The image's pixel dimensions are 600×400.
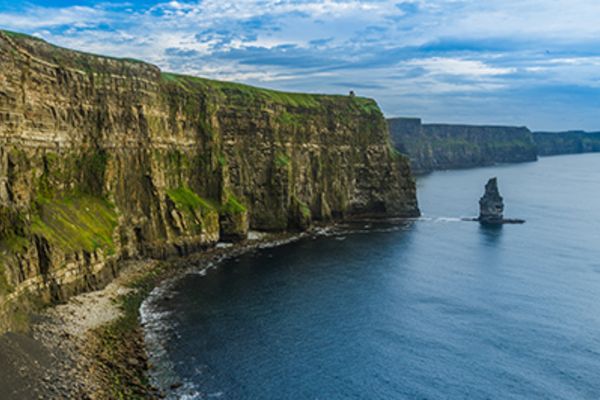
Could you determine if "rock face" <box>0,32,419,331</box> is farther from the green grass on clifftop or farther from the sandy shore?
the sandy shore

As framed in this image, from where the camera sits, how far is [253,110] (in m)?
141

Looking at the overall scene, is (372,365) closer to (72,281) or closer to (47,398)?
(47,398)

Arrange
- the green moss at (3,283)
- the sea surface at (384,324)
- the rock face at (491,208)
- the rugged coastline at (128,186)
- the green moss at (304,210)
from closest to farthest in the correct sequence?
the sea surface at (384,324) < the green moss at (3,283) < the rugged coastline at (128,186) < the green moss at (304,210) < the rock face at (491,208)

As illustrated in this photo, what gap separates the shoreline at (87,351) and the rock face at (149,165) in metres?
3.08

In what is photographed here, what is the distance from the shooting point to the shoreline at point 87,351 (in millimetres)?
51969

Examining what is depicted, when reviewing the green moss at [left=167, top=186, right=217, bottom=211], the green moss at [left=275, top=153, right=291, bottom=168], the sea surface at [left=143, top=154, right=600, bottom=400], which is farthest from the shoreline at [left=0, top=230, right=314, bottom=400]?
the green moss at [left=275, top=153, right=291, bottom=168]

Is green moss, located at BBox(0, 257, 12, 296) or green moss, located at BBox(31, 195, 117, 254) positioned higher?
green moss, located at BBox(31, 195, 117, 254)

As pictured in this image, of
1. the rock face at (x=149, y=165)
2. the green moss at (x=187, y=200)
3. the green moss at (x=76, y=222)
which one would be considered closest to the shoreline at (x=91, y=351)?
the rock face at (x=149, y=165)

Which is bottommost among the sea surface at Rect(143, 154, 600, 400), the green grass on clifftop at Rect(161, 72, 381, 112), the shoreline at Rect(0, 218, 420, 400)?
the sea surface at Rect(143, 154, 600, 400)

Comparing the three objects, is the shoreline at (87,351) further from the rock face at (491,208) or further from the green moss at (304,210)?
the rock face at (491,208)

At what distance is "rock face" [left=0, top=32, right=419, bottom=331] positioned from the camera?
7244 cm

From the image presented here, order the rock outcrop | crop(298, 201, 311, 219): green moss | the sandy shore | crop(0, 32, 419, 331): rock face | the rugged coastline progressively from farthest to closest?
the rock outcrop, crop(298, 201, 311, 219): green moss, crop(0, 32, 419, 331): rock face, the rugged coastline, the sandy shore

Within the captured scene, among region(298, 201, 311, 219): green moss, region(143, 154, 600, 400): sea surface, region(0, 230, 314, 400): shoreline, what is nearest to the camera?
region(0, 230, 314, 400): shoreline

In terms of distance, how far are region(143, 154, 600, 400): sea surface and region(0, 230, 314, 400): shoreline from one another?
269 cm
